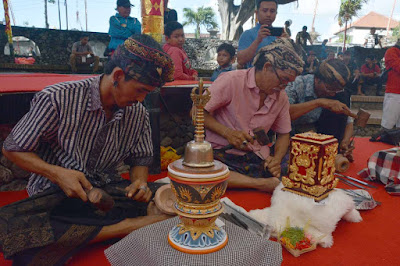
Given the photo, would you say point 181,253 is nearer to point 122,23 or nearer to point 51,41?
point 122,23

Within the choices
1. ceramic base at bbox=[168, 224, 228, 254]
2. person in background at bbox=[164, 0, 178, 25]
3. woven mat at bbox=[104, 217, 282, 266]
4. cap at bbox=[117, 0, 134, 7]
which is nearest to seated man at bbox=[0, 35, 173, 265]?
woven mat at bbox=[104, 217, 282, 266]

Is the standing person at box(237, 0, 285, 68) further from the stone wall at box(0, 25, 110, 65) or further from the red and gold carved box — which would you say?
the stone wall at box(0, 25, 110, 65)

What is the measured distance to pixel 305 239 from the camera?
1955 mm

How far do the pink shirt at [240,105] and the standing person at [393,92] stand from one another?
331 centimetres

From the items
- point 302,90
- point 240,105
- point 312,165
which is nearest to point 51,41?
point 302,90

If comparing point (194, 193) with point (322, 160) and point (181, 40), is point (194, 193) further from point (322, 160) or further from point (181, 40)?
point (181, 40)

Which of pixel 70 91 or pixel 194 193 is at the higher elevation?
pixel 70 91

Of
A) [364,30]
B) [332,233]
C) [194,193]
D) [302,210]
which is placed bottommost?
[332,233]

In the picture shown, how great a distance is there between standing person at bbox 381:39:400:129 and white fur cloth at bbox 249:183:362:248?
3.68m

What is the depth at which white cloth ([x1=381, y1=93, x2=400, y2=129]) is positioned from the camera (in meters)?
5.16

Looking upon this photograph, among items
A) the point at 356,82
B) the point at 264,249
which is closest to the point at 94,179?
the point at 264,249

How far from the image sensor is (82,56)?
9.18 m

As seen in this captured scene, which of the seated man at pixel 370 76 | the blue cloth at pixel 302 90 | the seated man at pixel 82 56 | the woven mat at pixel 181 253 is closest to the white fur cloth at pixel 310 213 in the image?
the woven mat at pixel 181 253

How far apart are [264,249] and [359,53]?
1353 cm
